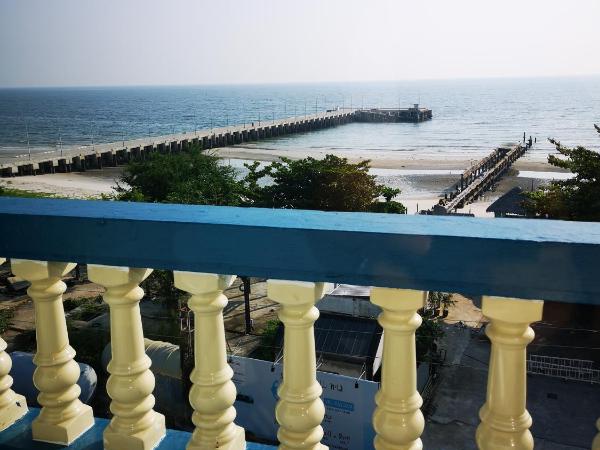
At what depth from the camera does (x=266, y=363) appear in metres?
8.70

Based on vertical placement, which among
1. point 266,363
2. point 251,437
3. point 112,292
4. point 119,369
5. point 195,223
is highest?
point 195,223

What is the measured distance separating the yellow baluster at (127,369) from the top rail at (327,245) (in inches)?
2.8

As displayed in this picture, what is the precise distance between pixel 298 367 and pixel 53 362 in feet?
2.86

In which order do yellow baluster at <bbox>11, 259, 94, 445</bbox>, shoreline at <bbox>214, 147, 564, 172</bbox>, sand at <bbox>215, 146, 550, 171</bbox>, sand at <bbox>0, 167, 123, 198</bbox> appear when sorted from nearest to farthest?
1. yellow baluster at <bbox>11, 259, 94, 445</bbox>
2. sand at <bbox>0, 167, 123, 198</bbox>
3. shoreline at <bbox>214, 147, 564, 172</bbox>
4. sand at <bbox>215, 146, 550, 171</bbox>

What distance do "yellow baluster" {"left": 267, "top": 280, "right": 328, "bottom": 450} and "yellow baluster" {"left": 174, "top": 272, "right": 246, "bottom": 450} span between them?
0.18 meters

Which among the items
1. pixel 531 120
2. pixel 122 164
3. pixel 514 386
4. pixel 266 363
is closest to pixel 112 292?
pixel 514 386

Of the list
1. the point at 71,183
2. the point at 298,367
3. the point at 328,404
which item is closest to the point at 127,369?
the point at 298,367

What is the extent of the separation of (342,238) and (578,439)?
9.38m

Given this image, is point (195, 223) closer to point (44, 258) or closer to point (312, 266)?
point (312, 266)

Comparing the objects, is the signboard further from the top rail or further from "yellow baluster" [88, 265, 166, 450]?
the top rail

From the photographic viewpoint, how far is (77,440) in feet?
6.82

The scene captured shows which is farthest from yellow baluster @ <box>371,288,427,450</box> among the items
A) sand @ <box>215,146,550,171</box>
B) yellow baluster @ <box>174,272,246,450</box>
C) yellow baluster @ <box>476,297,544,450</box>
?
sand @ <box>215,146,550,171</box>

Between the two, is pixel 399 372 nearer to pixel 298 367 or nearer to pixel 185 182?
pixel 298 367

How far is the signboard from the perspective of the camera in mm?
7559
